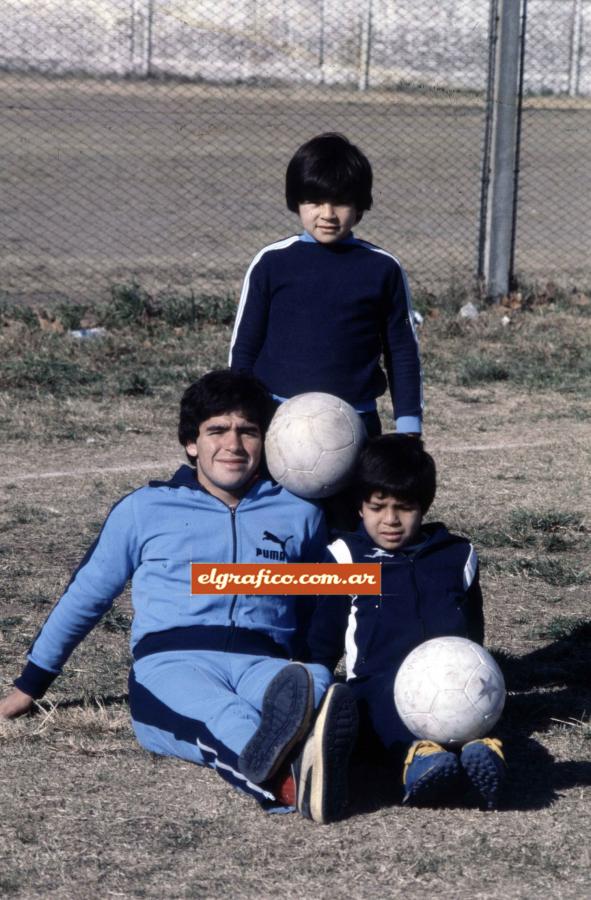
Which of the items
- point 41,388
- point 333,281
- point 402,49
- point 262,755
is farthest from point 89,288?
point 402,49

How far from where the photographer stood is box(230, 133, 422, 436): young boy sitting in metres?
4.09

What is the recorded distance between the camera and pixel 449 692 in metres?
3.46

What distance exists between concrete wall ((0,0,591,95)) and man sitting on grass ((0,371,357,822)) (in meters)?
12.3

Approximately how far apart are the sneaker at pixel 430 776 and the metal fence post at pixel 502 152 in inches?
287

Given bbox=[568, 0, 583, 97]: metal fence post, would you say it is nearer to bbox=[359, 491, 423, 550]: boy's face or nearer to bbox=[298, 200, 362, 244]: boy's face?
bbox=[298, 200, 362, 244]: boy's face

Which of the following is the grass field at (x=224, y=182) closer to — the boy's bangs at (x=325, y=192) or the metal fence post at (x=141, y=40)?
the metal fence post at (x=141, y=40)

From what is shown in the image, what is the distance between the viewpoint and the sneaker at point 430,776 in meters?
3.33

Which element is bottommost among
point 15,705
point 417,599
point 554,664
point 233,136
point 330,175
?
point 554,664

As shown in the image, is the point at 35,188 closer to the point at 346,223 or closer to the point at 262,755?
the point at 346,223

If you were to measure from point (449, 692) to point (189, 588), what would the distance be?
32.2 inches

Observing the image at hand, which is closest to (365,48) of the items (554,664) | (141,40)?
(141,40)

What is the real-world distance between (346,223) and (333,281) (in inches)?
7.1

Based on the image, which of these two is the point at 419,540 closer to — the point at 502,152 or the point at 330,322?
the point at 330,322

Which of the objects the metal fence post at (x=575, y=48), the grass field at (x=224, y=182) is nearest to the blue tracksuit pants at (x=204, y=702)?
the grass field at (x=224, y=182)
